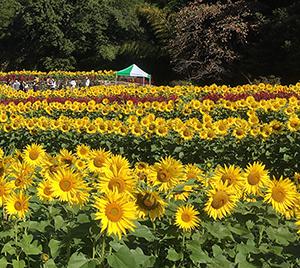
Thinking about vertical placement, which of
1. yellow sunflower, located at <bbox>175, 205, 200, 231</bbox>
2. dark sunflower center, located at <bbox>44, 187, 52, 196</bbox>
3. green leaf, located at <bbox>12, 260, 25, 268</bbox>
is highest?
yellow sunflower, located at <bbox>175, 205, 200, 231</bbox>

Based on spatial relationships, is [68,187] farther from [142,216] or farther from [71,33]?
[71,33]

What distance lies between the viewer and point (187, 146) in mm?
6777

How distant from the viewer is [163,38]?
32438 millimetres

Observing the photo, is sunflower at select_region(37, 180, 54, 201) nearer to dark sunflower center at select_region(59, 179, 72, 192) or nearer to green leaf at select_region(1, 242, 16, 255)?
dark sunflower center at select_region(59, 179, 72, 192)

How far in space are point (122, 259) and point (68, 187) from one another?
1.67 ft

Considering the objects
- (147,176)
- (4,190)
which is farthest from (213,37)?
(4,190)

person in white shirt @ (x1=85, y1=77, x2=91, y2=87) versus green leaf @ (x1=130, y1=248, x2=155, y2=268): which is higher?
green leaf @ (x1=130, y1=248, x2=155, y2=268)

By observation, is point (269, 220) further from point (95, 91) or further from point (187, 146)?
point (95, 91)

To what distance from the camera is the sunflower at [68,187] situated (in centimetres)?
224

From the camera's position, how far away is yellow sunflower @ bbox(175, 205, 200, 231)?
2170 mm

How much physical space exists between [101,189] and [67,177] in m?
0.25

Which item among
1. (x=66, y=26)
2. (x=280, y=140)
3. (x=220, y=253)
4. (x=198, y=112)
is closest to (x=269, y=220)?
(x=220, y=253)

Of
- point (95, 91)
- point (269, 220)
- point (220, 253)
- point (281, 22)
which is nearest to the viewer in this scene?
point (220, 253)

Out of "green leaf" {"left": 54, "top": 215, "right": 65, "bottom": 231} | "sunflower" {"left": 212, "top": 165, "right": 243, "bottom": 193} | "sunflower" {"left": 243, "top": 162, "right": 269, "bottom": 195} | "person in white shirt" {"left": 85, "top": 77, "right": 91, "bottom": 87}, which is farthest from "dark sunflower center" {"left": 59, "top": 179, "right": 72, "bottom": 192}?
"person in white shirt" {"left": 85, "top": 77, "right": 91, "bottom": 87}
